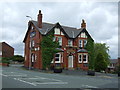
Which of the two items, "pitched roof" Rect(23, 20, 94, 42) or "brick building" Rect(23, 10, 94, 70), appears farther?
"brick building" Rect(23, 10, 94, 70)

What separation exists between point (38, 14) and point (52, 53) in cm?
800

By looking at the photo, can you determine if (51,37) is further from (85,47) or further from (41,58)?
(85,47)

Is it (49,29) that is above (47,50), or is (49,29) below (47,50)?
above

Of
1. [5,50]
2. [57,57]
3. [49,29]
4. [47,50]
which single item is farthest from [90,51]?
[5,50]

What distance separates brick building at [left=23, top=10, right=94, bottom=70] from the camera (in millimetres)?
33062

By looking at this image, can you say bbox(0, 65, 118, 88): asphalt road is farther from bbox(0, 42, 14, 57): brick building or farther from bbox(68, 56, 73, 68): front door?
bbox(0, 42, 14, 57): brick building

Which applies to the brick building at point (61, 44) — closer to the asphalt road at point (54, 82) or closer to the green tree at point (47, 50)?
the green tree at point (47, 50)

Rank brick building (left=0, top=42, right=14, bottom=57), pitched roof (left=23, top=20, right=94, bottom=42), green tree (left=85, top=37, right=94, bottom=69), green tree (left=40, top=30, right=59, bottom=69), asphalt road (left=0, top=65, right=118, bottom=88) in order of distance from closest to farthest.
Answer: asphalt road (left=0, top=65, right=118, bottom=88), green tree (left=40, top=30, right=59, bottom=69), pitched roof (left=23, top=20, right=94, bottom=42), green tree (left=85, top=37, right=94, bottom=69), brick building (left=0, top=42, right=14, bottom=57)

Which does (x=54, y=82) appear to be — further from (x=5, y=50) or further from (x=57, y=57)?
(x=5, y=50)

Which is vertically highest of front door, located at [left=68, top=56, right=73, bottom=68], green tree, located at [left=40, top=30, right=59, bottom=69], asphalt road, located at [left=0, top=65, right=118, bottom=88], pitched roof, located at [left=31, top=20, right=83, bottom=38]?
pitched roof, located at [left=31, top=20, right=83, bottom=38]

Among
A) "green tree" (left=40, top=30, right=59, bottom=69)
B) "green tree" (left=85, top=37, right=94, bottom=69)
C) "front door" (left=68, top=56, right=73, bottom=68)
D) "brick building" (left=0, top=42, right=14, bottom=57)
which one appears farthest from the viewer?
"brick building" (left=0, top=42, right=14, bottom=57)

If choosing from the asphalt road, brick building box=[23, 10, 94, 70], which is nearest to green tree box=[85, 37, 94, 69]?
brick building box=[23, 10, 94, 70]

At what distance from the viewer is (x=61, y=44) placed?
113 ft

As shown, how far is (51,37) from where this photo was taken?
105 ft
